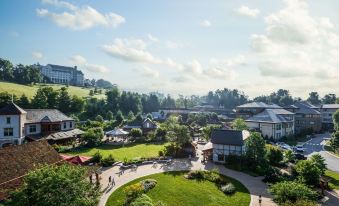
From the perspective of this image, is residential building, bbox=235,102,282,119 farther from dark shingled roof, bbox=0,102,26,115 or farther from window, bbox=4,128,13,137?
window, bbox=4,128,13,137

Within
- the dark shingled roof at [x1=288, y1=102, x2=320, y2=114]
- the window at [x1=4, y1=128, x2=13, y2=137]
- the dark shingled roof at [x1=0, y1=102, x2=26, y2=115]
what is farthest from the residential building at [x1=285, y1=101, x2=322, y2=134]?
the window at [x1=4, y1=128, x2=13, y2=137]

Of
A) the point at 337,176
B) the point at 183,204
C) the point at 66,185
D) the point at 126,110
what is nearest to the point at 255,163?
the point at 337,176

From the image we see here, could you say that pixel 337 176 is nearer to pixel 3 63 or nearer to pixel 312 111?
pixel 312 111

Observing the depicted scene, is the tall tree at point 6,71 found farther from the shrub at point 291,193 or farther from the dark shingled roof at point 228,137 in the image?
the shrub at point 291,193

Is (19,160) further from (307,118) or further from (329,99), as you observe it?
(329,99)

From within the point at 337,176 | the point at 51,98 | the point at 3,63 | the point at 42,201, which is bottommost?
the point at 337,176
